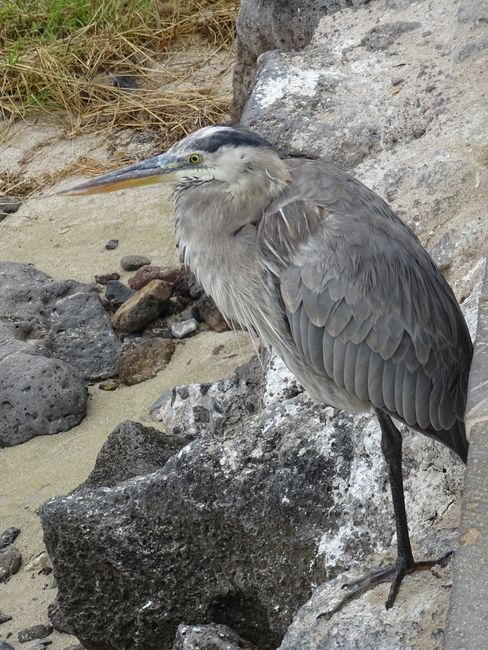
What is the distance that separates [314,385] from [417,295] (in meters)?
0.35

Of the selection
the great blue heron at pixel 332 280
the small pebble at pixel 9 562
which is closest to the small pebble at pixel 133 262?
the small pebble at pixel 9 562

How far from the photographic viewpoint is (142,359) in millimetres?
4703

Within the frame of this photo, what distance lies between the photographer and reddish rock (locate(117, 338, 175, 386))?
15.4ft

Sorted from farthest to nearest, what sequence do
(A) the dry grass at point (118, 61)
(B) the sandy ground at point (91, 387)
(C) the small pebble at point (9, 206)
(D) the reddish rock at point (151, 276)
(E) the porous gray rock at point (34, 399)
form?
(A) the dry grass at point (118, 61)
(C) the small pebble at point (9, 206)
(D) the reddish rock at point (151, 276)
(E) the porous gray rock at point (34, 399)
(B) the sandy ground at point (91, 387)

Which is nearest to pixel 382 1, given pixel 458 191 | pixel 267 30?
pixel 267 30

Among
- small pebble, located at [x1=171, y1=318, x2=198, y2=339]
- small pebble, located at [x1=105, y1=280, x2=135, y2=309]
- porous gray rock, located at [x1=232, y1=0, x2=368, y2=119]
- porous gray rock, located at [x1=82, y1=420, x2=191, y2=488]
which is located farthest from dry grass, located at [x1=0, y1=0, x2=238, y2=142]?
porous gray rock, located at [x1=82, y1=420, x2=191, y2=488]

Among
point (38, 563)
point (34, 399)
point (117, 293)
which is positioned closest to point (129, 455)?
point (38, 563)

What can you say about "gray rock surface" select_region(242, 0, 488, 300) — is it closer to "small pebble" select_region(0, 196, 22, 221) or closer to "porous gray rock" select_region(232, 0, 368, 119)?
"porous gray rock" select_region(232, 0, 368, 119)

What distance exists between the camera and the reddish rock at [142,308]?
495 centimetres

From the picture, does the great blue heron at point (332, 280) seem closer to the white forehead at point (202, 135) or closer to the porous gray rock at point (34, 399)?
the white forehead at point (202, 135)

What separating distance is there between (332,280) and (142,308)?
2.41 metres

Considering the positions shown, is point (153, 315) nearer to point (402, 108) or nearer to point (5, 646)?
Result: point (402, 108)

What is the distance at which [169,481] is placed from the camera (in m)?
3.14

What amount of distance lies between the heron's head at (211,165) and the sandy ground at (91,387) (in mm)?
1452
